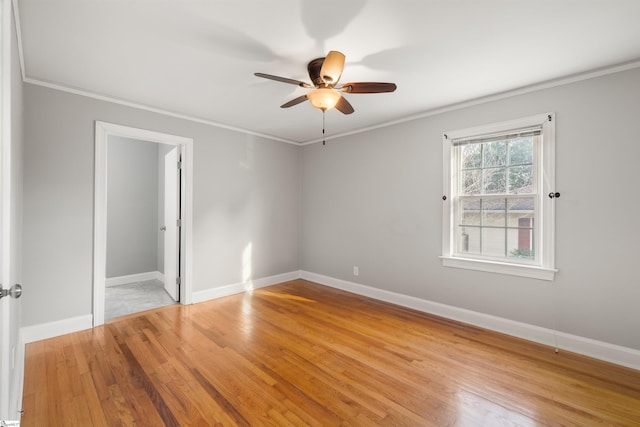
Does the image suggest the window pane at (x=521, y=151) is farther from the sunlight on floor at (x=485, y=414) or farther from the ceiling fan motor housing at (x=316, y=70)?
the sunlight on floor at (x=485, y=414)

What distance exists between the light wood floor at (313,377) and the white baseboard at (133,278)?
6.38ft

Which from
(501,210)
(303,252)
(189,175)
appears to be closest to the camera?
(501,210)

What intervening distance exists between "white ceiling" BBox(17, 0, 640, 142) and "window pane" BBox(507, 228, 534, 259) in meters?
1.48

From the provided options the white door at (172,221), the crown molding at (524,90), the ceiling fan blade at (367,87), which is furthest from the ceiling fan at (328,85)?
the white door at (172,221)

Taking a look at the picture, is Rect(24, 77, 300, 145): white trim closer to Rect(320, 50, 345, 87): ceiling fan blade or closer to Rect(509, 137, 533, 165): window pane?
Rect(320, 50, 345, 87): ceiling fan blade

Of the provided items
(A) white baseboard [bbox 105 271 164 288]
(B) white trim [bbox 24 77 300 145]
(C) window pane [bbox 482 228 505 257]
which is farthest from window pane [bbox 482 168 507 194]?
(A) white baseboard [bbox 105 271 164 288]

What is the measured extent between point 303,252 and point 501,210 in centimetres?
327

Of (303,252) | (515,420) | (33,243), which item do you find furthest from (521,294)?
(33,243)

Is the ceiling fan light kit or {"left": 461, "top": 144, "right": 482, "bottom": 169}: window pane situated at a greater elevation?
the ceiling fan light kit

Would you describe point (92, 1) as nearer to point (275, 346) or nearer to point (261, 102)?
point (261, 102)

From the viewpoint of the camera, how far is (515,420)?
183cm

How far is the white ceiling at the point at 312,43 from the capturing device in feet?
6.03

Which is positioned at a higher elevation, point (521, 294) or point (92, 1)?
point (92, 1)

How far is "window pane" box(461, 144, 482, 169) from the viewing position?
3.37 meters
